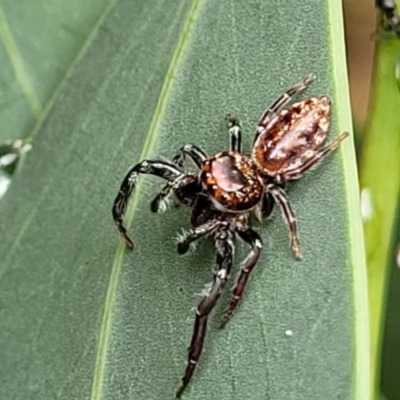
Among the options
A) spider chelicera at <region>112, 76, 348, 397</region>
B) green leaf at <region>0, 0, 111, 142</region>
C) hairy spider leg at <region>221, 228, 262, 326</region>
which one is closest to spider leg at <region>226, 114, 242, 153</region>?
spider chelicera at <region>112, 76, 348, 397</region>

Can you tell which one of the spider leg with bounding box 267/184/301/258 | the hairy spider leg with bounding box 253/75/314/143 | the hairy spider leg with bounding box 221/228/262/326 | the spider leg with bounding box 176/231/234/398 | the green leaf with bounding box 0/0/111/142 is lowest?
the spider leg with bounding box 176/231/234/398

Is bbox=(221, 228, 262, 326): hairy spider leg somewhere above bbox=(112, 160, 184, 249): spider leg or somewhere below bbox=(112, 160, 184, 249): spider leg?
below

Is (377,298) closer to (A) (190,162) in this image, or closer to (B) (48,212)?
(A) (190,162)

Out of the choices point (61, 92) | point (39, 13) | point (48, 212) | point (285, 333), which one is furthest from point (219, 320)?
point (39, 13)

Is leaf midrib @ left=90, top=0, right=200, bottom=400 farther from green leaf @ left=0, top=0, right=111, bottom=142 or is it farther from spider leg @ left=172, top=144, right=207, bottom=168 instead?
green leaf @ left=0, top=0, right=111, bottom=142

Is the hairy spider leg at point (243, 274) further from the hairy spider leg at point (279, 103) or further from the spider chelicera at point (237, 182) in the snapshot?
the hairy spider leg at point (279, 103)

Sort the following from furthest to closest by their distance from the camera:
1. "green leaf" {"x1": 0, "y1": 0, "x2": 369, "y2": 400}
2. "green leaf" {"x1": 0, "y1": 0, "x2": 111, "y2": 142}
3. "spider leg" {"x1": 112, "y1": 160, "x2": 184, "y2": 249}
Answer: "green leaf" {"x1": 0, "y1": 0, "x2": 111, "y2": 142} < "spider leg" {"x1": 112, "y1": 160, "x2": 184, "y2": 249} < "green leaf" {"x1": 0, "y1": 0, "x2": 369, "y2": 400}
